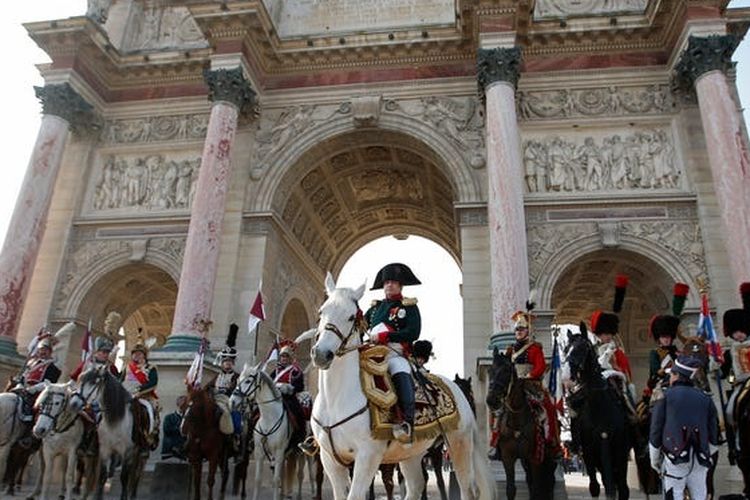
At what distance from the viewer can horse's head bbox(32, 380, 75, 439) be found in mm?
8695

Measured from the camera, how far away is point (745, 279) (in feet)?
46.5

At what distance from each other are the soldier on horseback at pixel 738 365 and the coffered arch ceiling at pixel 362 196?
38.1ft

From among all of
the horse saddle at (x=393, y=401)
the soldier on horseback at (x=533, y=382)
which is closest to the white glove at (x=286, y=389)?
the soldier on horseback at (x=533, y=382)

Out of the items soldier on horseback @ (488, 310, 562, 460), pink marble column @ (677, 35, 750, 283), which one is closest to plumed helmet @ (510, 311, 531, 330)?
soldier on horseback @ (488, 310, 562, 460)

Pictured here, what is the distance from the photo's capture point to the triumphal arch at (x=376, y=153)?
16.1 meters

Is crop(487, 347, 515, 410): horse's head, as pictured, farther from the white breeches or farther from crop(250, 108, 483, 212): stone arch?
crop(250, 108, 483, 212): stone arch

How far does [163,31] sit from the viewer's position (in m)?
22.5

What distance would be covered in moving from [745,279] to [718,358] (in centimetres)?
659

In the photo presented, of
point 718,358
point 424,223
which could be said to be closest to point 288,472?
point 718,358

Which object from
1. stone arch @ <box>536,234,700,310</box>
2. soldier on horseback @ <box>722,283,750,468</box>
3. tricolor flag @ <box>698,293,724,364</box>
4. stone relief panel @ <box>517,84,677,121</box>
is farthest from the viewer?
stone relief panel @ <box>517,84,677,121</box>

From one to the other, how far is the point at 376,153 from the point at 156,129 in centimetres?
804

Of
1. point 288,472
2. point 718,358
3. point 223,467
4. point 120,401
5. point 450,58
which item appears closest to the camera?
point 718,358

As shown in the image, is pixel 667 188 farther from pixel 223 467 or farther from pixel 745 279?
pixel 223 467

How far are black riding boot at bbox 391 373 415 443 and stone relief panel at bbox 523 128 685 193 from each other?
13203 millimetres
